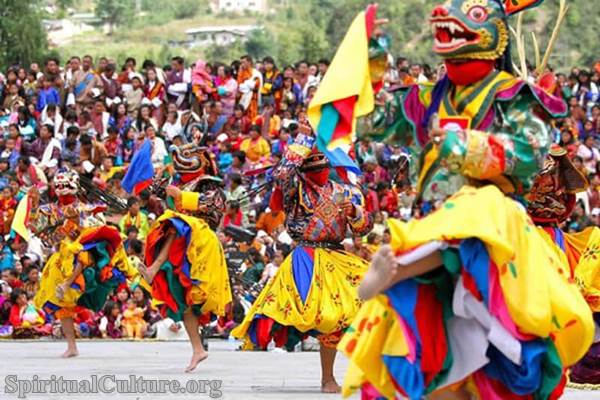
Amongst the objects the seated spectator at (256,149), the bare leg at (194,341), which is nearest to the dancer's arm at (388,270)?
the bare leg at (194,341)

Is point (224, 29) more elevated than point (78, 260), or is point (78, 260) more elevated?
point (78, 260)

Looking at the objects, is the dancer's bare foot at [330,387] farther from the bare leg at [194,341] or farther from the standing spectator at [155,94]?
the standing spectator at [155,94]

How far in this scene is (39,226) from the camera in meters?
16.0

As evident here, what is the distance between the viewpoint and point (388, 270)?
6.86m

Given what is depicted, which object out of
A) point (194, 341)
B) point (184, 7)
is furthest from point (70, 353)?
point (184, 7)

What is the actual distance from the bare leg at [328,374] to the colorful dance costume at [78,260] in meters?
4.26

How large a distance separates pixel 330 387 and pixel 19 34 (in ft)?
95.0

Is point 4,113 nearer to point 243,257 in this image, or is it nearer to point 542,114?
point 243,257

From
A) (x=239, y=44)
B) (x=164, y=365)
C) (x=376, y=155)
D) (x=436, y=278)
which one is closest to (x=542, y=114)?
(x=436, y=278)

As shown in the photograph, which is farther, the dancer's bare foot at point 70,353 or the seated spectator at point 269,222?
the seated spectator at point 269,222

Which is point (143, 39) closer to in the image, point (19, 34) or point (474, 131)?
point (19, 34)

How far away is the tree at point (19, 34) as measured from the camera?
39688 millimetres

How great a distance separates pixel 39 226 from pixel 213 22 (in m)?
64.2

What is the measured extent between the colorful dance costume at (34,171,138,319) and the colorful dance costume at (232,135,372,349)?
3.83m
